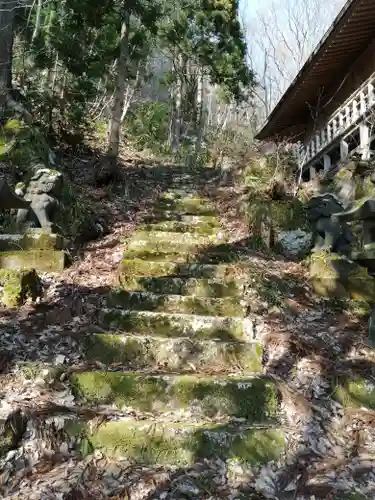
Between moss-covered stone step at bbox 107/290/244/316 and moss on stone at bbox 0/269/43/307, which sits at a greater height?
moss on stone at bbox 0/269/43/307

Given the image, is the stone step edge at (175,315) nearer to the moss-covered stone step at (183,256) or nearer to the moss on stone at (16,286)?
the moss on stone at (16,286)

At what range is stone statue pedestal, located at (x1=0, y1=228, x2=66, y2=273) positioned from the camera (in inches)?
215

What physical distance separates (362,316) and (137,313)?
2.51 m

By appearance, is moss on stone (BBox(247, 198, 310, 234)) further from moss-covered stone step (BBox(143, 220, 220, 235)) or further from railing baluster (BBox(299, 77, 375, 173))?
railing baluster (BBox(299, 77, 375, 173))

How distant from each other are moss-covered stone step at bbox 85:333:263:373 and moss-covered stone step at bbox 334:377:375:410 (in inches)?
27.0

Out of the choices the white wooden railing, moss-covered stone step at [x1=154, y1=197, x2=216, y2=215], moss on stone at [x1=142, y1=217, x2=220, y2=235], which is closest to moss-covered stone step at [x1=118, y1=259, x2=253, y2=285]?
moss on stone at [x1=142, y1=217, x2=220, y2=235]

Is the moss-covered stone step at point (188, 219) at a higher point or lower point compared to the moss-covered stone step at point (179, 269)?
higher

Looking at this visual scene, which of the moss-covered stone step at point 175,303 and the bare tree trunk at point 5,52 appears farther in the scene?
the bare tree trunk at point 5,52

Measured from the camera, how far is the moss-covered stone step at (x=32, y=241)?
5.72 meters

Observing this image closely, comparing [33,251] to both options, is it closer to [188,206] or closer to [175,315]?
[175,315]

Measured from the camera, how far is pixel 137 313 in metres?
4.34

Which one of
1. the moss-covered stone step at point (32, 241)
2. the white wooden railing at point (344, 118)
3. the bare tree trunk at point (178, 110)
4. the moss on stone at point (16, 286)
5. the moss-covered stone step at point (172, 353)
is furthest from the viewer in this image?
the bare tree trunk at point (178, 110)

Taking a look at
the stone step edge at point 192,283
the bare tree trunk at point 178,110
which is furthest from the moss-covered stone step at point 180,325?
the bare tree trunk at point 178,110

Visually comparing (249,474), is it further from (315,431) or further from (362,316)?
(362,316)
